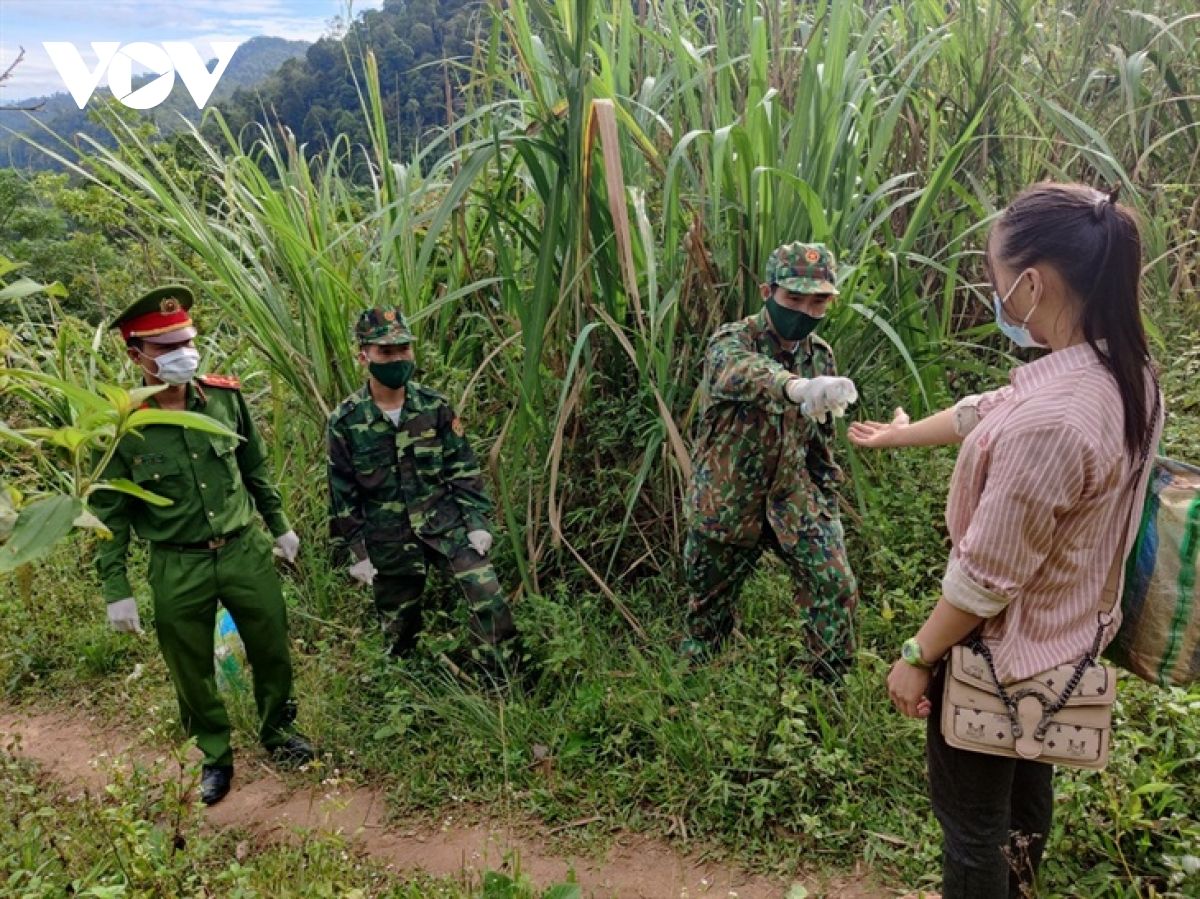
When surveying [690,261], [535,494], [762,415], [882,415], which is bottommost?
[535,494]

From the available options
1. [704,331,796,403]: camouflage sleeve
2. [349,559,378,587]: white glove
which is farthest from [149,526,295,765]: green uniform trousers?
[704,331,796,403]: camouflage sleeve

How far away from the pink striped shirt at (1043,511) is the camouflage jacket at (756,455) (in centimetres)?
135

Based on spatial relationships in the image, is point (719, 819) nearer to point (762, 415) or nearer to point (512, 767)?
point (512, 767)

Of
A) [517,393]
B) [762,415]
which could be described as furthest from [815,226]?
[517,393]

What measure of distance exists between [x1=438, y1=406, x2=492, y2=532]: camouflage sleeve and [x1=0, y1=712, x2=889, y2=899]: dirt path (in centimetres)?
99

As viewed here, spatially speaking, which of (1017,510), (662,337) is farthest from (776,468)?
(1017,510)

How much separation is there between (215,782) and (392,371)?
149 centimetres

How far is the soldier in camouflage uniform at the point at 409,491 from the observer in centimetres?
340

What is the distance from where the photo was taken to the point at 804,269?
110 inches

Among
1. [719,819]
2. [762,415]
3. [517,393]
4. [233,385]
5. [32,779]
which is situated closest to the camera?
[719,819]

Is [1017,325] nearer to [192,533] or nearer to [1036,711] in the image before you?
[1036,711]

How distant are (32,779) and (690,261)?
2979mm

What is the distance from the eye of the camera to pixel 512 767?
10.2ft

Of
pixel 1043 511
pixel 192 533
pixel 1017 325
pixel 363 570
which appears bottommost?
pixel 363 570
